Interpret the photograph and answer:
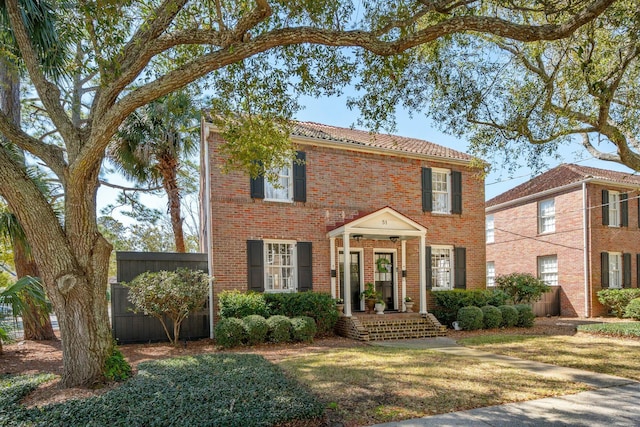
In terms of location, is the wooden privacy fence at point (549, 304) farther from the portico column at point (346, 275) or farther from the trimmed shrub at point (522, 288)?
the portico column at point (346, 275)

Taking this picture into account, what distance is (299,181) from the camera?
14125 mm

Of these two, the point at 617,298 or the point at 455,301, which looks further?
the point at 617,298

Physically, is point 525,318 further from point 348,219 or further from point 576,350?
point 348,219

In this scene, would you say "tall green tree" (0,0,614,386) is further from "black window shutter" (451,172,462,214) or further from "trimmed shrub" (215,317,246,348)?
"black window shutter" (451,172,462,214)

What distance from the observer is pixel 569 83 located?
9.86 m

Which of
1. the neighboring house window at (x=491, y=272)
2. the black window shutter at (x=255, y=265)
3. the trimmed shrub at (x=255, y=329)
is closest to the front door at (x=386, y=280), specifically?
the black window shutter at (x=255, y=265)

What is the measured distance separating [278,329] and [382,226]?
4.72m

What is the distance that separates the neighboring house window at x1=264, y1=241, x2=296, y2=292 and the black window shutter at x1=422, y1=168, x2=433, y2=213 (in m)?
5.35

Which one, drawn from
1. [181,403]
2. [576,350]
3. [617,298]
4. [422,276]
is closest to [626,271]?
[617,298]

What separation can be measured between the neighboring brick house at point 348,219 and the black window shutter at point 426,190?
0.12 ft

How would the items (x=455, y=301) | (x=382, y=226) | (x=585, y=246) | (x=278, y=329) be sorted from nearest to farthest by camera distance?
(x=278, y=329) < (x=382, y=226) < (x=455, y=301) < (x=585, y=246)

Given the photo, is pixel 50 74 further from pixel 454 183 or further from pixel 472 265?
pixel 472 265

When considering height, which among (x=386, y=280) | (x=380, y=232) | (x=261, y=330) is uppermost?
(x=380, y=232)

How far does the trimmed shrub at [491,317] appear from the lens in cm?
1441
